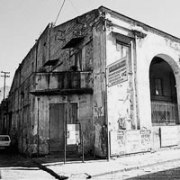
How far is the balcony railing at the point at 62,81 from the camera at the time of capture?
10859 mm

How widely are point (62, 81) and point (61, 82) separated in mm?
77

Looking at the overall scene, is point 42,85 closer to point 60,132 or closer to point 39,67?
point 60,132

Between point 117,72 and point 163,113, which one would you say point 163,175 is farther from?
point 163,113

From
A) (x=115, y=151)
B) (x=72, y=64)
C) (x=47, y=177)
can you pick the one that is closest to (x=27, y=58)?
(x=72, y=64)

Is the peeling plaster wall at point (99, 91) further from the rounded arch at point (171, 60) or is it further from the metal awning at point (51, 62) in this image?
the metal awning at point (51, 62)

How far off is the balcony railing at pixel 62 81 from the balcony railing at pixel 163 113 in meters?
4.61

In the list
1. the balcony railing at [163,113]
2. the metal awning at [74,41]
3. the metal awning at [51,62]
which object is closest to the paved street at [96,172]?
the balcony railing at [163,113]

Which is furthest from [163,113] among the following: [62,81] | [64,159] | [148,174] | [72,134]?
[64,159]

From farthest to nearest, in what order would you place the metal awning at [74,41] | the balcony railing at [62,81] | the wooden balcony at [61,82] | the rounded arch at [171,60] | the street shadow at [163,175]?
the rounded arch at [171,60] → the metal awning at [74,41] → the balcony railing at [62,81] → the wooden balcony at [61,82] → the street shadow at [163,175]

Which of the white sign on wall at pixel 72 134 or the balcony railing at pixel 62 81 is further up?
the balcony railing at pixel 62 81

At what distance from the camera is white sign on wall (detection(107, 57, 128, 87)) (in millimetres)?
8018

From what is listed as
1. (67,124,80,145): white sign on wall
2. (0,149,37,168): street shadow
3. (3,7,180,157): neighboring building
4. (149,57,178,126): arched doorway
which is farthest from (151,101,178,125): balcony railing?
(0,149,37,168): street shadow

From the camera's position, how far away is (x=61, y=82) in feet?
36.1

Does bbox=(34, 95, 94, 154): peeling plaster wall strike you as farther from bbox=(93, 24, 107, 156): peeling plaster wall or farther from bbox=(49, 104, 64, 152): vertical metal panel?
bbox=(49, 104, 64, 152): vertical metal panel
